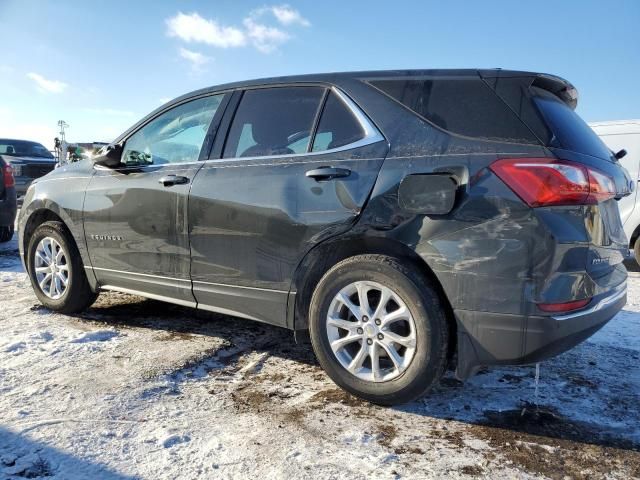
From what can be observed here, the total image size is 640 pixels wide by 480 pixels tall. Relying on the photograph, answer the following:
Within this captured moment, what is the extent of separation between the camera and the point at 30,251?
4.20 meters

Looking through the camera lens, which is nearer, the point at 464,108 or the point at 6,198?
the point at 464,108

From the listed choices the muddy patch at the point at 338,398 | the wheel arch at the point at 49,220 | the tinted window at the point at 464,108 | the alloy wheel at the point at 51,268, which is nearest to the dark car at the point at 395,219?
the tinted window at the point at 464,108

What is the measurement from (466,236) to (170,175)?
2028 millimetres

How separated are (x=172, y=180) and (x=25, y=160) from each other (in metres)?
10.4

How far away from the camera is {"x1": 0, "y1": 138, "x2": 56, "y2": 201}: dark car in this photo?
11.5 metres

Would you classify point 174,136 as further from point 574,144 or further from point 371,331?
point 574,144

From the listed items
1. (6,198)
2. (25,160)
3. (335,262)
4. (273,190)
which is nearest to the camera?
(335,262)

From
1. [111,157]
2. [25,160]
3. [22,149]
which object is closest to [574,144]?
[111,157]

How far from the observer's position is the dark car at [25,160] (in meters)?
11.5

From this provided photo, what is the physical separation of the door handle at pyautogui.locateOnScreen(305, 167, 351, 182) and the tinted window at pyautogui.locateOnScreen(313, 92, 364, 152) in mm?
161

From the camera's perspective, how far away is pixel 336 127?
2775 millimetres

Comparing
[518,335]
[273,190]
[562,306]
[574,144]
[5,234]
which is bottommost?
[5,234]

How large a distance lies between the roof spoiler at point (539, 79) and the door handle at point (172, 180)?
1910 millimetres

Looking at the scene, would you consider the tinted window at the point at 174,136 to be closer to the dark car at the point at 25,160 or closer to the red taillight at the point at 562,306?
the red taillight at the point at 562,306
